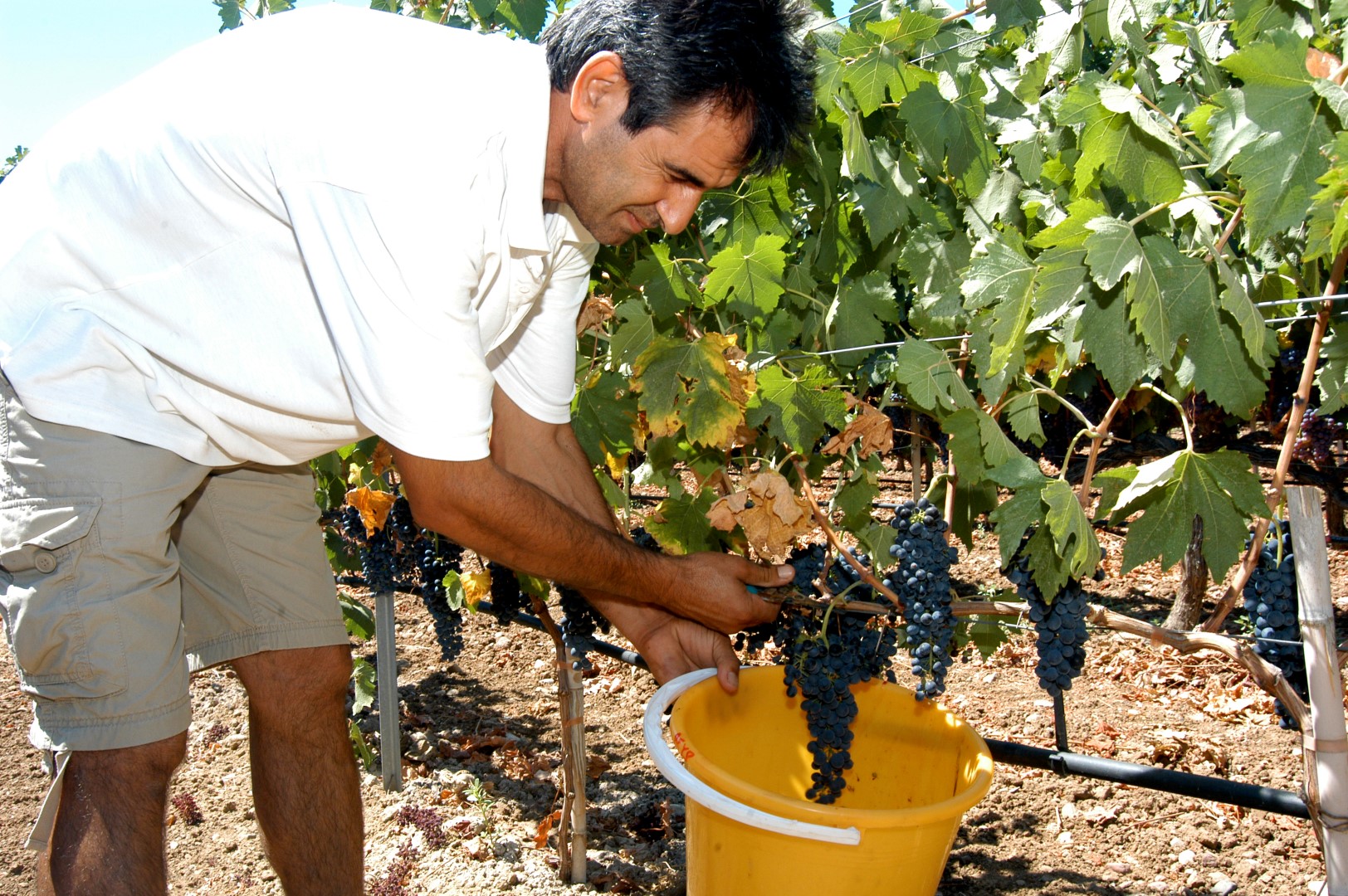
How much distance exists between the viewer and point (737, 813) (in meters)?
1.63

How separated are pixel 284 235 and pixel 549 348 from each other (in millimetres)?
639

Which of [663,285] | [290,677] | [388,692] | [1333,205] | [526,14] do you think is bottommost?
[388,692]

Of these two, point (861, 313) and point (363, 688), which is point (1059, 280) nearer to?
point (861, 313)

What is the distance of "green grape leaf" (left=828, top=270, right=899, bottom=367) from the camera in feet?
7.54

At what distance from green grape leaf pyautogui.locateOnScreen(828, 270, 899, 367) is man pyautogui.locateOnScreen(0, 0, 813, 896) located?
0.72 metres

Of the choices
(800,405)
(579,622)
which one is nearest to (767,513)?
(800,405)

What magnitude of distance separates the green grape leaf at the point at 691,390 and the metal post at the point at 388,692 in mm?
1801

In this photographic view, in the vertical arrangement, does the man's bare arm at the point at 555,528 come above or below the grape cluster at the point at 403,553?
above

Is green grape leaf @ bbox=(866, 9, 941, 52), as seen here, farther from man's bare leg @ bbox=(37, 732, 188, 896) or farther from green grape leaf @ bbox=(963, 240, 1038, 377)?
man's bare leg @ bbox=(37, 732, 188, 896)

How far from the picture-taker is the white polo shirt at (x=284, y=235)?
1393 mm

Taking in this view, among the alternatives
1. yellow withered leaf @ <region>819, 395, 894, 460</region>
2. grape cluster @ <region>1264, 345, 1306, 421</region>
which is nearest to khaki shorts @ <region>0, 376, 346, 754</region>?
yellow withered leaf @ <region>819, 395, 894, 460</region>

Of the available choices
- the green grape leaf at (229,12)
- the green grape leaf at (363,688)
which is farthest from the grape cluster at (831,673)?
the green grape leaf at (229,12)

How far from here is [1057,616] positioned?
1909mm

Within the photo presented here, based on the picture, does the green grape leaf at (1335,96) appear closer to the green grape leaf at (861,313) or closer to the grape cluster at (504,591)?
the green grape leaf at (861,313)
